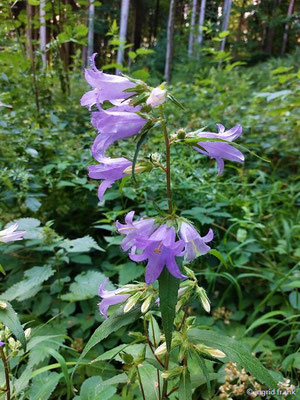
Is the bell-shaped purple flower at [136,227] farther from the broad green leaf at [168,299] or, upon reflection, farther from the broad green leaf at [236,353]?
the broad green leaf at [236,353]

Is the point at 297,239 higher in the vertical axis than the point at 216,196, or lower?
lower

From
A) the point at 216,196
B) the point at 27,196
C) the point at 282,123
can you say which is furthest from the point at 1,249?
the point at 282,123

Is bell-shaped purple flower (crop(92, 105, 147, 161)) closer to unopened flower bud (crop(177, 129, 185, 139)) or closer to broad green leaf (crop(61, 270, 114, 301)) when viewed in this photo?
unopened flower bud (crop(177, 129, 185, 139))

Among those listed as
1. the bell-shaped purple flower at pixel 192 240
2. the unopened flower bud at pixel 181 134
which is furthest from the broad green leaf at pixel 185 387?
the unopened flower bud at pixel 181 134

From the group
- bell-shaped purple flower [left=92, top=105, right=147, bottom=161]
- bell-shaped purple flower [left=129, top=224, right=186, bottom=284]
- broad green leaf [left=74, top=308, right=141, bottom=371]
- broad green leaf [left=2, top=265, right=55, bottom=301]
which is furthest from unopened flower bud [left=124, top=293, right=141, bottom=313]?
broad green leaf [left=2, top=265, right=55, bottom=301]

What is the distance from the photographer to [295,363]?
1.58m

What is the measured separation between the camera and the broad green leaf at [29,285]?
1688 mm

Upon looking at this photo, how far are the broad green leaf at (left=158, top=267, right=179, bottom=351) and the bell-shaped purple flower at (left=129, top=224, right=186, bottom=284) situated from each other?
0.07ft

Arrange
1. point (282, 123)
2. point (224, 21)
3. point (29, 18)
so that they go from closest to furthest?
point (29, 18), point (282, 123), point (224, 21)

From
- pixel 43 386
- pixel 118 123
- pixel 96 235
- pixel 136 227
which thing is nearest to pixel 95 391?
pixel 43 386

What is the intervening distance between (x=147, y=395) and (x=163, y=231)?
A: 66 cm

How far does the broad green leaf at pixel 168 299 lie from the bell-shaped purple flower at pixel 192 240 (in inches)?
3.9

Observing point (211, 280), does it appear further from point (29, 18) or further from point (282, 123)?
point (29, 18)

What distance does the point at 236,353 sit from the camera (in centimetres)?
90
